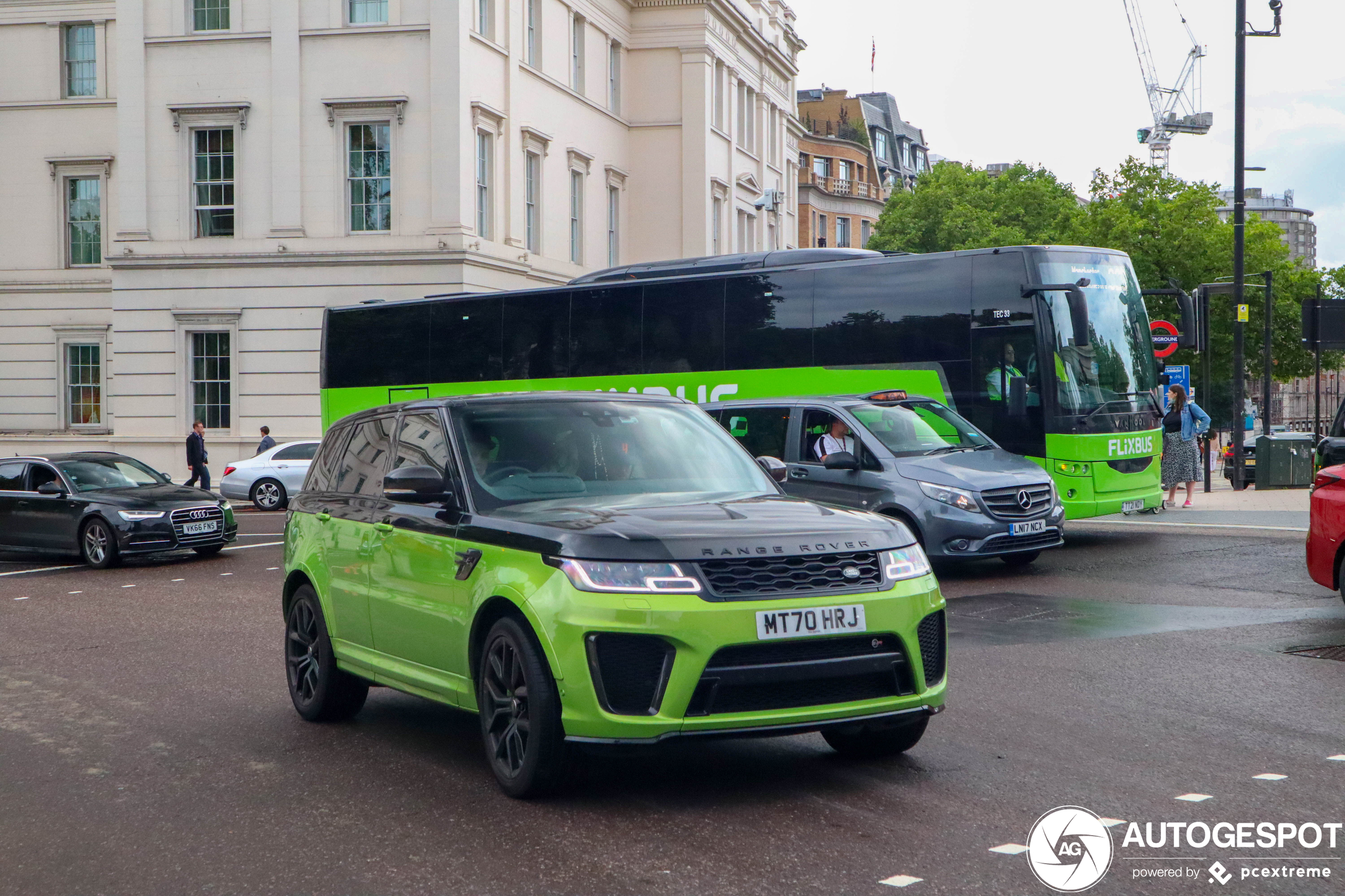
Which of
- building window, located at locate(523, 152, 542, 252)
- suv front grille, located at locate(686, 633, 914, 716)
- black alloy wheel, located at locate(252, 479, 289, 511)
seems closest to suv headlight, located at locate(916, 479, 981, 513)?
suv front grille, located at locate(686, 633, 914, 716)

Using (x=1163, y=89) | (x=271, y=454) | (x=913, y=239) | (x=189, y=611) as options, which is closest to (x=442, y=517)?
(x=189, y=611)

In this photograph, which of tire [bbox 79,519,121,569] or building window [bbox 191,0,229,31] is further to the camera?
building window [bbox 191,0,229,31]

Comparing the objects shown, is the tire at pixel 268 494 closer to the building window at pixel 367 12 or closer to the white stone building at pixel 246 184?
the white stone building at pixel 246 184

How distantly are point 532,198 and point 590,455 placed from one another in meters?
34.3

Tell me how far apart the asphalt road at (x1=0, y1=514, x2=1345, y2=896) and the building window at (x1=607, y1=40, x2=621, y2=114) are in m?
37.6

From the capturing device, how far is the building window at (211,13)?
36531mm

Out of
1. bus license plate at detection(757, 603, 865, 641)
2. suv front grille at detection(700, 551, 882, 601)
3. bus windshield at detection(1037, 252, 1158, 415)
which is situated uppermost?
bus windshield at detection(1037, 252, 1158, 415)

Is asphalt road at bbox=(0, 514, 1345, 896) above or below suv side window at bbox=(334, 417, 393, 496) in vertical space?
below

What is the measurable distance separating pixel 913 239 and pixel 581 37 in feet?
105

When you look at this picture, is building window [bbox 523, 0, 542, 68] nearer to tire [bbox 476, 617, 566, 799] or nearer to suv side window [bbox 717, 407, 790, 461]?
suv side window [bbox 717, 407, 790, 461]

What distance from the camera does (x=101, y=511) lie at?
59.4 ft

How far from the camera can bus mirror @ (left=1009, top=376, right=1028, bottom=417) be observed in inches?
665

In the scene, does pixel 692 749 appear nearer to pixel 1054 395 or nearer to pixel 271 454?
pixel 1054 395

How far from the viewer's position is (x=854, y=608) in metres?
5.68
